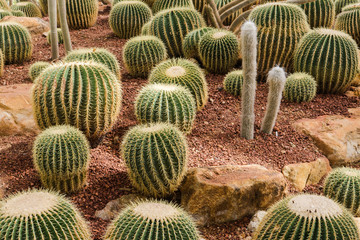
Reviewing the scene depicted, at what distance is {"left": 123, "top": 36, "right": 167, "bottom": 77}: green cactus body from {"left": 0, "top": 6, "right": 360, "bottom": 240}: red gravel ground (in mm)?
202

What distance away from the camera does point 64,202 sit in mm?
3309

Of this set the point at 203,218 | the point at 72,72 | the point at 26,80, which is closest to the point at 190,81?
the point at 72,72

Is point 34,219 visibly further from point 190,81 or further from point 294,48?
point 294,48

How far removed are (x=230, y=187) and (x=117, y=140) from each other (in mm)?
1452

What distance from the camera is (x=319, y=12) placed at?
309 inches

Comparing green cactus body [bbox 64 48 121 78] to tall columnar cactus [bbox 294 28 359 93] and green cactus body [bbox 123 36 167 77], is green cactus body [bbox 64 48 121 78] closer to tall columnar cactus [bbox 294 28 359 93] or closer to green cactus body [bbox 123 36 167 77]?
green cactus body [bbox 123 36 167 77]

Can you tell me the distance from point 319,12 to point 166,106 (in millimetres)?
4359

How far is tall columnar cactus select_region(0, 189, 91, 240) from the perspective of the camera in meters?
2.97

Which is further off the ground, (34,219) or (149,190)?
(34,219)

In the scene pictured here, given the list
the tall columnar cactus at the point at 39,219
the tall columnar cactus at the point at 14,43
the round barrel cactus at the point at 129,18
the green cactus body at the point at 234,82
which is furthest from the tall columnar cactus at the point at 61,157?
the round barrel cactus at the point at 129,18

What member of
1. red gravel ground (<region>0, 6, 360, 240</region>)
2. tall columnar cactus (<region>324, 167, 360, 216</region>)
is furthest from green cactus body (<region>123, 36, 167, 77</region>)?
tall columnar cactus (<region>324, 167, 360, 216</region>)

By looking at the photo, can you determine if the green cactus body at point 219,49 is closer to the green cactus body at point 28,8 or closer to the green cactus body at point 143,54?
the green cactus body at point 143,54

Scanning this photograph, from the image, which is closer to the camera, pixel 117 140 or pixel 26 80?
pixel 117 140

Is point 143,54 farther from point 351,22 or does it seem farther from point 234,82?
point 351,22
